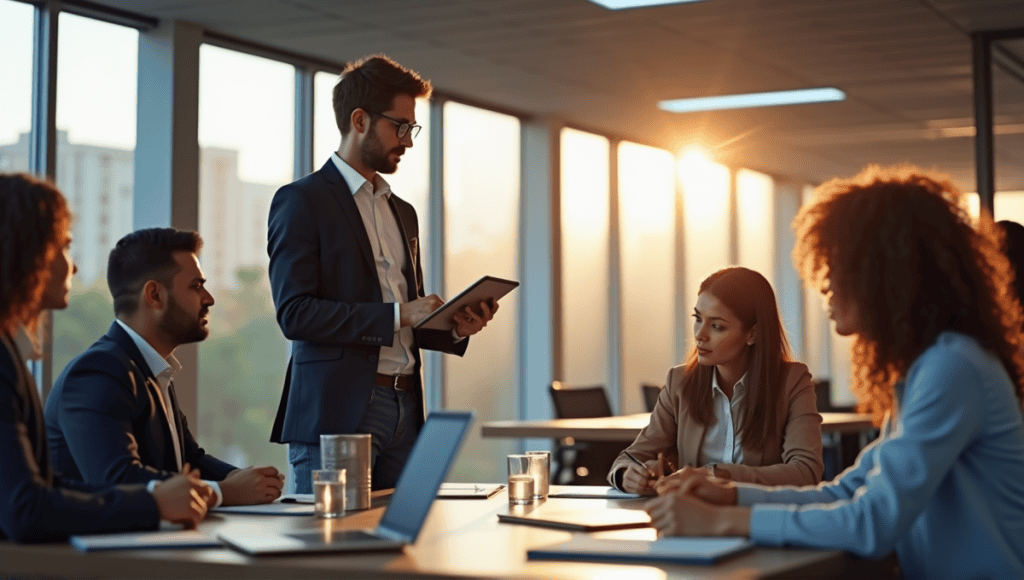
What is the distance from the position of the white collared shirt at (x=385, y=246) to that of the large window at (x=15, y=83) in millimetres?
2810

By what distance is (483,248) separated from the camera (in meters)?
8.75

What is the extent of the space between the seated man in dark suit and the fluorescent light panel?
6.21 m

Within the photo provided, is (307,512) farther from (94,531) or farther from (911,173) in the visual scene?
(911,173)

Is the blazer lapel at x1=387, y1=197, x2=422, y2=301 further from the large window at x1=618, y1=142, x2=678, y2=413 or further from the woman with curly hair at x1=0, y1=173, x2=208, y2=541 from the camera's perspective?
the large window at x1=618, y1=142, x2=678, y2=413

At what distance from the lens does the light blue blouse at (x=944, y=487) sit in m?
1.68

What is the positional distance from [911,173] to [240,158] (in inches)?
203

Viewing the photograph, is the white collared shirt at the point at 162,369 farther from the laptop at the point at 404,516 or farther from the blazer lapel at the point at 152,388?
the laptop at the point at 404,516

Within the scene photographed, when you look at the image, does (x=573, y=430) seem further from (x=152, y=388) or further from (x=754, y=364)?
(x=152, y=388)

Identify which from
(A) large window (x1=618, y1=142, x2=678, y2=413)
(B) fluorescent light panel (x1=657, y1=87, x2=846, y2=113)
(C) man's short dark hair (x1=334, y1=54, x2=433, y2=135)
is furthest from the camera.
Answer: (A) large window (x1=618, y1=142, x2=678, y2=413)

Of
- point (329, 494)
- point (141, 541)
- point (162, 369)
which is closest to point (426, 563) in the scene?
point (141, 541)

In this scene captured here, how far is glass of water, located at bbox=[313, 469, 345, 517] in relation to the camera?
217cm

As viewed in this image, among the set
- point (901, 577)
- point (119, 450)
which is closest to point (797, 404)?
point (901, 577)

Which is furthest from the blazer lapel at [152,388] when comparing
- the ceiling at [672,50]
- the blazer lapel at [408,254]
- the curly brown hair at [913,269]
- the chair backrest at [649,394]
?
the chair backrest at [649,394]

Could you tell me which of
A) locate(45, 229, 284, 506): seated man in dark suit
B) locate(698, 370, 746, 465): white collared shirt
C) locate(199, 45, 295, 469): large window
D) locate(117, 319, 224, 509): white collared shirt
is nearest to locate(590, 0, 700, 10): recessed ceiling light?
locate(199, 45, 295, 469): large window
